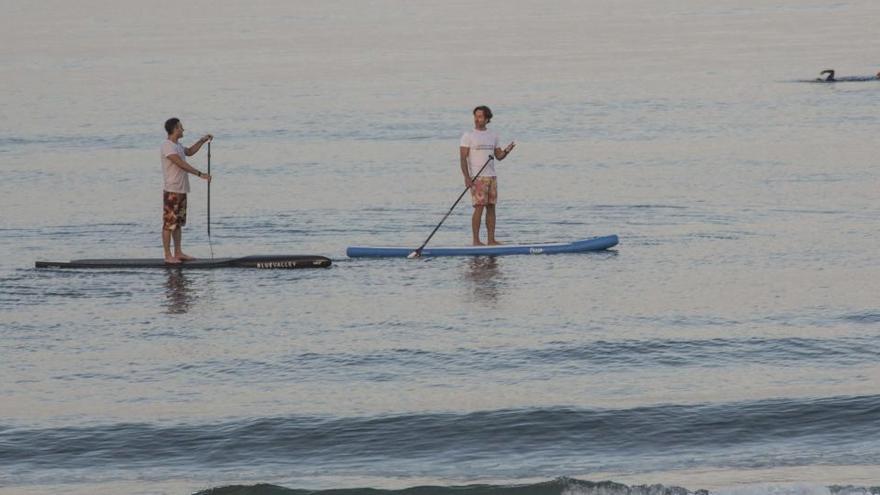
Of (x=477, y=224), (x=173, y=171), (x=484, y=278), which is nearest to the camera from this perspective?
(x=484, y=278)

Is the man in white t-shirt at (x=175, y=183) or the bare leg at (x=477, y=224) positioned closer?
the man in white t-shirt at (x=175, y=183)

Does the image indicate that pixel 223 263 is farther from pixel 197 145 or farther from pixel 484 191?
pixel 484 191

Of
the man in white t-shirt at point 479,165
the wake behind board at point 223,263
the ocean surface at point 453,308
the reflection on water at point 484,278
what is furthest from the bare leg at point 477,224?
the wake behind board at point 223,263

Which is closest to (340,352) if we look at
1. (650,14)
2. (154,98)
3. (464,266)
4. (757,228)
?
(464,266)

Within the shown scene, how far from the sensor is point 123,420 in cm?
1447

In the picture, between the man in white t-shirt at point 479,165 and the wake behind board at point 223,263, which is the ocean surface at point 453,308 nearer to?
the wake behind board at point 223,263

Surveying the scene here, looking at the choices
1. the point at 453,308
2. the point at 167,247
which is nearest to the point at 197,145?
the point at 167,247

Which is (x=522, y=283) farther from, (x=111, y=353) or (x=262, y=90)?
(x=262, y=90)

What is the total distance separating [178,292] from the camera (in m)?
20.4

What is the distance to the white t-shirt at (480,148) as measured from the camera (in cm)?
2242

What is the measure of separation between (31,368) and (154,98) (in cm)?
3591

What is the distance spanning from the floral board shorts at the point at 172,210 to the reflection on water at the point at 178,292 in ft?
1.86

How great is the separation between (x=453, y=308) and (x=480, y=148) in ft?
13.2

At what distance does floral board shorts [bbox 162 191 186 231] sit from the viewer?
71.1 feet
